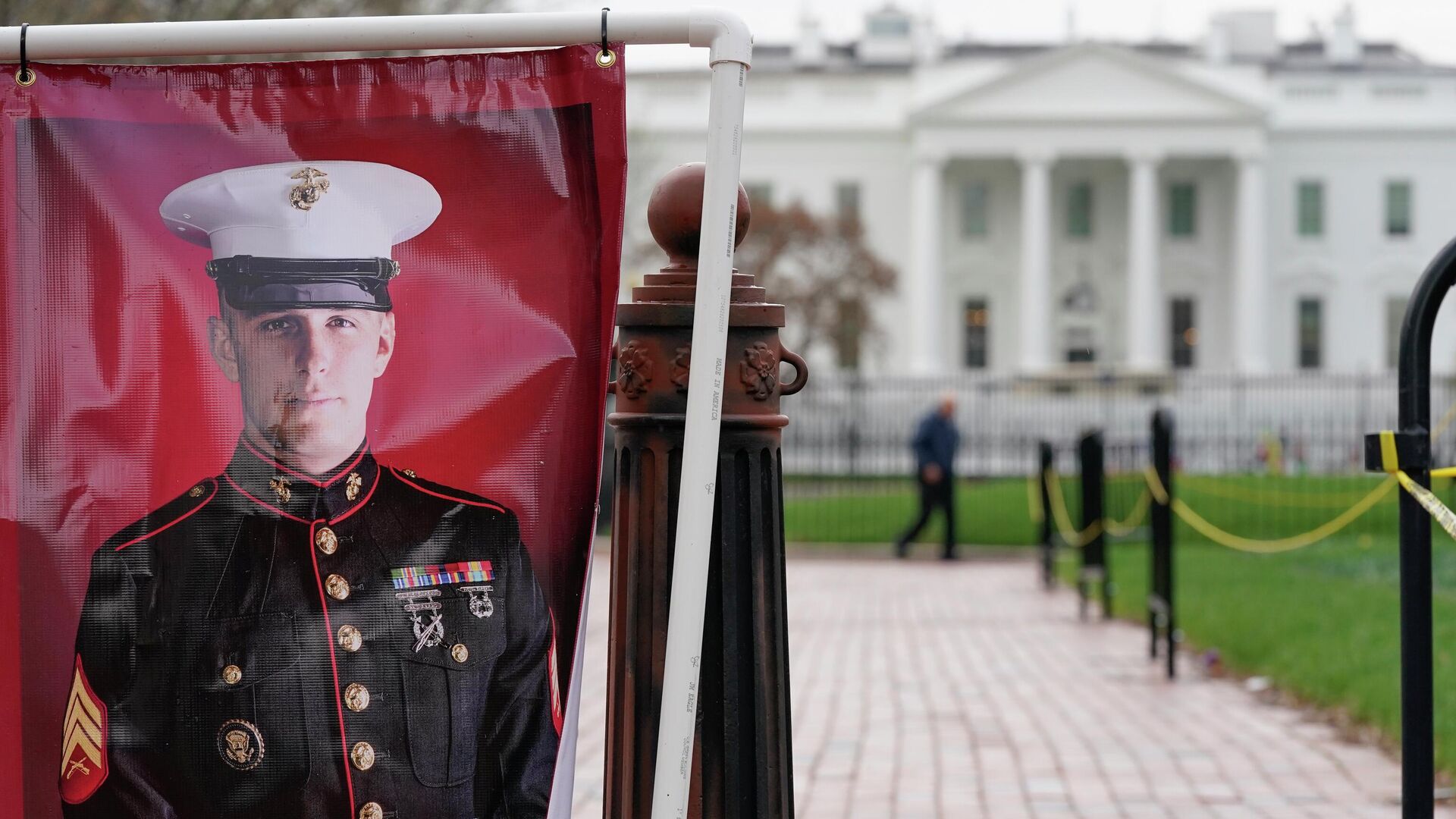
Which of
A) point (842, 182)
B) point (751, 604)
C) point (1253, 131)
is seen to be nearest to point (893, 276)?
point (842, 182)

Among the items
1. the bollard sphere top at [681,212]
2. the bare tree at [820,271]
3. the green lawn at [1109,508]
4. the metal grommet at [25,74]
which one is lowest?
the green lawn at [1109,508]

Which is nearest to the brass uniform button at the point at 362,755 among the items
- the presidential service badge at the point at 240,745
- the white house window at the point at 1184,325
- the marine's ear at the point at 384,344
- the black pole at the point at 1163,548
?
the presidential service badge at the point at 240,745

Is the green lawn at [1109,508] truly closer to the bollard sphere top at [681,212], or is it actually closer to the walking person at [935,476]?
the walking person at [935,476]

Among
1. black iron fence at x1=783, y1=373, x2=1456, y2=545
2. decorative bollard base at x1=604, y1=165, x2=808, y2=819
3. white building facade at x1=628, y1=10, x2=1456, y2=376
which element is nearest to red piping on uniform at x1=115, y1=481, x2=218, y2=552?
decorative bollard base at x1=604, y1=165, x2=808, y2=819

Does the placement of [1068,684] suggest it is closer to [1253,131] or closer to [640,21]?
[640,21]

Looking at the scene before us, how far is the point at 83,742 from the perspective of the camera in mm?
2232

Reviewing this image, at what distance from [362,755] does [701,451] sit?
0.67 meters

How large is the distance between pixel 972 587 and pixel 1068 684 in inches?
229

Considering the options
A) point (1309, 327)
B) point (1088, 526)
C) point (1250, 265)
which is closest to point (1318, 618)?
point (1088, 526)

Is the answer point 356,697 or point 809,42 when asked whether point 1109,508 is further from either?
point 809,42

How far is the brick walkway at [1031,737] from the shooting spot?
489cm

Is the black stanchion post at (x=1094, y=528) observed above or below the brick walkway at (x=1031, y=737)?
above

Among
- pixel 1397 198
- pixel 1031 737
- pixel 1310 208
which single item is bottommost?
pixel 1031 737

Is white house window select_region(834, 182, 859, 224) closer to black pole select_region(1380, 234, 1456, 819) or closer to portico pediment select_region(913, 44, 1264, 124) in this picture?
portico pediment select_region(913, 44, 1264, 124)
